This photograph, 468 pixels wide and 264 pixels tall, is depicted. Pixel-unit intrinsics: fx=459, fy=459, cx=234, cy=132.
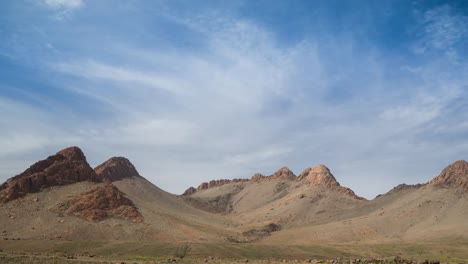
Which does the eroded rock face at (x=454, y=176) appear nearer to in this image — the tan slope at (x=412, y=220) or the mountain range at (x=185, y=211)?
the tan slope at (x=412, y=220)

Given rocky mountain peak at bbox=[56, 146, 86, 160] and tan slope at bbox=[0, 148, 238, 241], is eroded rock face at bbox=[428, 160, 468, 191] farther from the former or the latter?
rocky mountain peak at bbox=[56, 146, 86, 160]

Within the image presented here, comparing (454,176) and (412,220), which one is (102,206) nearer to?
(412,220)

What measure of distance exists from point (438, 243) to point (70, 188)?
9470 centimetres

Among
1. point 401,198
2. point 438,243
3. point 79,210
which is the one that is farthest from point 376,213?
point 79,210

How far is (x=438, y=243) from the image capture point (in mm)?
107875

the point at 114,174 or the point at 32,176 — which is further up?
the point at 114,174

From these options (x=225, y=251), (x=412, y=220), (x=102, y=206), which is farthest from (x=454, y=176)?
(x=102, y=206)

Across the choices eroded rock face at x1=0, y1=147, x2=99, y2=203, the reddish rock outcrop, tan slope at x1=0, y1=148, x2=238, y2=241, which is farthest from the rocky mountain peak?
the reddish rock outcrop

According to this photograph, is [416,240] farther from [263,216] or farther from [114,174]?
[114,174]

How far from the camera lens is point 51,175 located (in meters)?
126

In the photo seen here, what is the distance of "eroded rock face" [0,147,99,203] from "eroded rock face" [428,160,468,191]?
398 feet

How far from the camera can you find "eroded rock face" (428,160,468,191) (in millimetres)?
162375

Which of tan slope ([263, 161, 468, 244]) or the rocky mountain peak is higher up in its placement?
the rocky mountain peak

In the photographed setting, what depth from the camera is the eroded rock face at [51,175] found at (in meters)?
115
